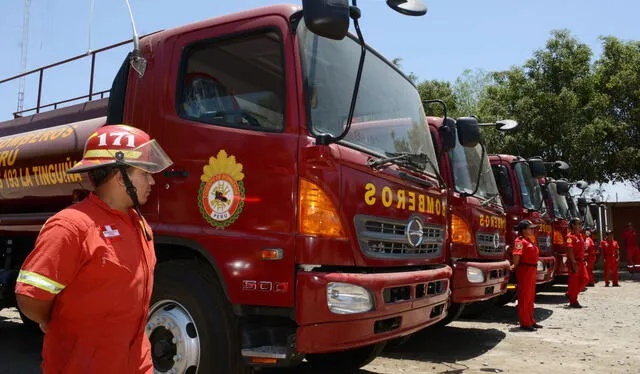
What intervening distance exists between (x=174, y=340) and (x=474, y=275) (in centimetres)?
319

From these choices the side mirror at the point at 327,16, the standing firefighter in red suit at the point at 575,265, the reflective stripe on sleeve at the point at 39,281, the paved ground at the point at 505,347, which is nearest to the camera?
the reflective stripe on sleeve at the point at 39,281

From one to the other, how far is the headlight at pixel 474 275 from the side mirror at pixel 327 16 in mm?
3258

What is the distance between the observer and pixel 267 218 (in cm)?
319

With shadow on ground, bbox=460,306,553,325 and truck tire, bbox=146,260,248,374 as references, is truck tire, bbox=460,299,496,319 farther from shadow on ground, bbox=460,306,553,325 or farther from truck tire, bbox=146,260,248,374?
truck tire, bbox=146,260,248,374

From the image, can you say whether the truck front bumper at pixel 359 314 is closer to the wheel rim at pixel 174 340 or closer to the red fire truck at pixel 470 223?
the wheel rim at pixel 174 340

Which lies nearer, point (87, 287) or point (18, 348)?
point (87, 287)

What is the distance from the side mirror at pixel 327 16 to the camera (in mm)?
2852

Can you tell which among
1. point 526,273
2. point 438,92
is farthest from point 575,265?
point 438,92

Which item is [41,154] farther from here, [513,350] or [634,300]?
[634,300]

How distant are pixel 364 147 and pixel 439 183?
118 cm

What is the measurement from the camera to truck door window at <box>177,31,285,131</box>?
11.2 ft

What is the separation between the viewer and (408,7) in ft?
11.0

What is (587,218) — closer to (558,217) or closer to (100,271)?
(558,217)

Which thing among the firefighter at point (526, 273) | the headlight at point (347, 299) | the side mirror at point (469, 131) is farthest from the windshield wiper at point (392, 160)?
the firefighter at point (526, 273)
